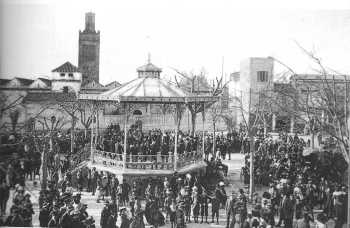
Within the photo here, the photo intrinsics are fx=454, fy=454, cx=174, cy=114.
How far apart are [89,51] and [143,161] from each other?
803cm

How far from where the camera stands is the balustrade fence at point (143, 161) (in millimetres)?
15781

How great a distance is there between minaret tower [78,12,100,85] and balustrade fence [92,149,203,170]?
4.14m

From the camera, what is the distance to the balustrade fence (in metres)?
15.8

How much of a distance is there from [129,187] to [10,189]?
12.2 ft

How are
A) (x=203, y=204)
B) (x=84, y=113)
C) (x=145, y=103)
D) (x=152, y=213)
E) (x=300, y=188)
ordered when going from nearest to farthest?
(x=152, y=213) → (x=203, y=204) → (x=300, y=188) → (x=145, y=103) → (x=84, y=113)

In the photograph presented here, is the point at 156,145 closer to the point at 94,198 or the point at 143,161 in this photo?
the point at 143,161

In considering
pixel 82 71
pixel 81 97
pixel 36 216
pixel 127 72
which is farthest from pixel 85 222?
pixel 82 71

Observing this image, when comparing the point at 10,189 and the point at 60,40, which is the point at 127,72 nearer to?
the point at 60,40

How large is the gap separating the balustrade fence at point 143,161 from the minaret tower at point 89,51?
4140mm

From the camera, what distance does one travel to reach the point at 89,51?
72.0 ft

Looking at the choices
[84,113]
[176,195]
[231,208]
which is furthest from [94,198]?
[84,113]

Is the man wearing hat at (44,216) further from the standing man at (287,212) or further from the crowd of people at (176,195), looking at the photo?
the standing man at (287,212)

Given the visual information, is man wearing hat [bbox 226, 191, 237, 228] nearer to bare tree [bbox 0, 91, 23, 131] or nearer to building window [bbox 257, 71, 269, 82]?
bare tree [bbox 0, 91, 23, 131]

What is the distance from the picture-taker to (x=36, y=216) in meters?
12.9
